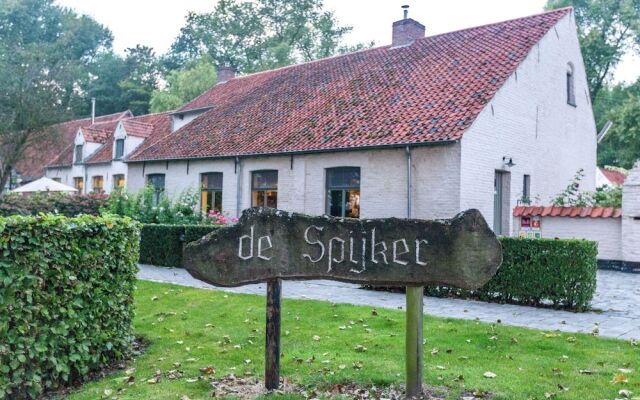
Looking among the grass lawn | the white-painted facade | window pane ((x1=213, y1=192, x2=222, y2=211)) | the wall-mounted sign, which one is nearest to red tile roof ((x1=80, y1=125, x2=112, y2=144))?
the white-painted facade

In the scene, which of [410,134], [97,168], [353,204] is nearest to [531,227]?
[410,134]

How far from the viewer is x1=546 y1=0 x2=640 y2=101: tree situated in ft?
104

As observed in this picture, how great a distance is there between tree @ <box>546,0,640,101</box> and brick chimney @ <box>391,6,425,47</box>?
50.1ft

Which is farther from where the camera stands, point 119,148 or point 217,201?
point 119,148

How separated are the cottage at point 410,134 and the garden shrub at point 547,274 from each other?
5.48 meters

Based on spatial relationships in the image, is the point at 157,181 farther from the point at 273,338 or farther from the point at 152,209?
the point at 273,338

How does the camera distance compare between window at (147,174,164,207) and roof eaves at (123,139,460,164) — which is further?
window at (147,174,164,207)

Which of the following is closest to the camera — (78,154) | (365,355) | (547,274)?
(365,355)

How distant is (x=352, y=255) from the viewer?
184 inches

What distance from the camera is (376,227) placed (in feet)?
15.3

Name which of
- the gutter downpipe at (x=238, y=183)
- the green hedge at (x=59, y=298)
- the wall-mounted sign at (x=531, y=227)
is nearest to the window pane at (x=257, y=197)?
the gutter downpipe at (x=238, y=183)

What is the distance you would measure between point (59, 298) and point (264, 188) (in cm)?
1439

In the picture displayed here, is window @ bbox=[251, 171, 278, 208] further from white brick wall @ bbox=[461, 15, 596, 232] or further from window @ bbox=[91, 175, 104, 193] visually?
window @ bbox=[91, 175, 104, 193]

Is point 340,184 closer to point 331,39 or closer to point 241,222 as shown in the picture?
point 241,222
